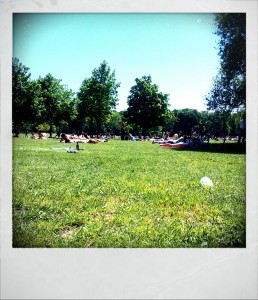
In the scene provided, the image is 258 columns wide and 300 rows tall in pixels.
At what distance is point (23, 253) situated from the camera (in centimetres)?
243

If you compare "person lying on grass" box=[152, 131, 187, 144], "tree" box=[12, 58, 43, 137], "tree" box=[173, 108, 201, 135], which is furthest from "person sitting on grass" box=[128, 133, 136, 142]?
"tree" box=[12, 58, 43, 137]

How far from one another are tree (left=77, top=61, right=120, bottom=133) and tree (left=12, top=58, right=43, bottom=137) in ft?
1.17

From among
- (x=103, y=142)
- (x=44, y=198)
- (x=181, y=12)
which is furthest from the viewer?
(x=103, y=142)

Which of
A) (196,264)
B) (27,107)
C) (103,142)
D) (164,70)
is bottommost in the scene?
(196,264)

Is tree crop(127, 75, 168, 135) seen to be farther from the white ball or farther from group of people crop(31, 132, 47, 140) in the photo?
group of people crop(31, 132, 47, 140)

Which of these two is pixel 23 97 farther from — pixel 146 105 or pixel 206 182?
Result: pixel 206 182

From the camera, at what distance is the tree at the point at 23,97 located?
8.52 ft

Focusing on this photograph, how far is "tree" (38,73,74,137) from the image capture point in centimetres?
281

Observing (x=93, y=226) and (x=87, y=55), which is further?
(x=87, y=55)

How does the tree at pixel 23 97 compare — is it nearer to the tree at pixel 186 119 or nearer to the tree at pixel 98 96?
the tree at pixel 98 96

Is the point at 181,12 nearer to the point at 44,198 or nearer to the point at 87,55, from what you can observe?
the point at 87,55
